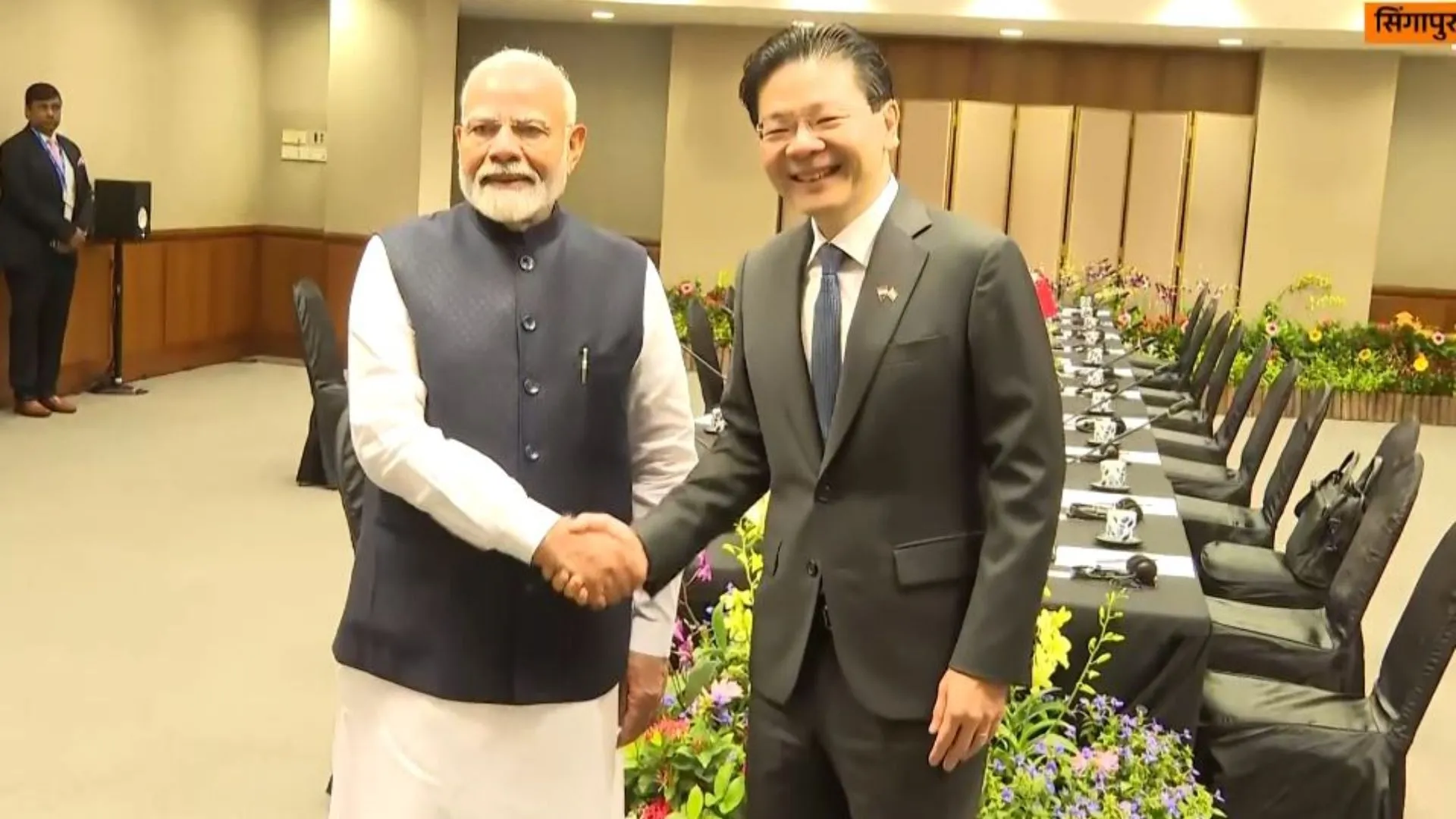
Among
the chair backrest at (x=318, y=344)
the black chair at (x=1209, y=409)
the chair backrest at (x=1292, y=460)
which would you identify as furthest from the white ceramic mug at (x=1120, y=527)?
the black chair at (x=1209, y=409)

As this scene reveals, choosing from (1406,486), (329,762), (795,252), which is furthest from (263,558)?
(795,252)

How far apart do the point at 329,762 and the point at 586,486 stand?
2048 millimetres

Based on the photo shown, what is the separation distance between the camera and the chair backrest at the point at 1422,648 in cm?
308

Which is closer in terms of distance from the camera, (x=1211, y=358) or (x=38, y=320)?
(x=1211, y=358)

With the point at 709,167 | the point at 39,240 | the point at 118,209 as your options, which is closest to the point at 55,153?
the point at 39,240

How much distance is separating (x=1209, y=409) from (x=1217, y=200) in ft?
17.2

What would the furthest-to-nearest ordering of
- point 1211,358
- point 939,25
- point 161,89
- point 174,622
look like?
point 939,25 < point 161,89 < point 1211,358 < point 174,622

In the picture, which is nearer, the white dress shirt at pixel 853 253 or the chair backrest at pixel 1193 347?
the white dress shirt at pixel 853 253

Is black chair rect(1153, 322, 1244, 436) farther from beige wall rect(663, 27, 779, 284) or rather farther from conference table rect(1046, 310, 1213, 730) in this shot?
beige wall rect(663, 27, 779, 284)

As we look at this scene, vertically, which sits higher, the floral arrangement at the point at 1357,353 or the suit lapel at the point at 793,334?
the suit lapel at the point at 793,334

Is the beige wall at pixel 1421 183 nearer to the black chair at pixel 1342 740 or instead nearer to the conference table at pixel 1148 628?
the conference table at pixel 1148 628

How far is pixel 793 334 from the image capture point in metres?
1.88

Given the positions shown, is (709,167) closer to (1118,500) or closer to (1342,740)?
(1118,500)

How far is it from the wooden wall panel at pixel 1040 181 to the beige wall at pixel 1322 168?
4.80ft
